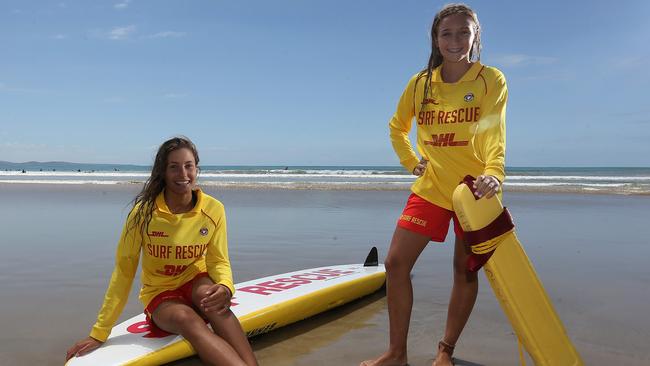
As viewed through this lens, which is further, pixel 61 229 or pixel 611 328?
pixel 61 229

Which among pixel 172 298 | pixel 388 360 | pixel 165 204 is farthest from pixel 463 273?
pixel 165 204

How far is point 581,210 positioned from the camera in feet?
36.7

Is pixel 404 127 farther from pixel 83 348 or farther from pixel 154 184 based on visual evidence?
pixel 83 348

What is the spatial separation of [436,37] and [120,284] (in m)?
2.26

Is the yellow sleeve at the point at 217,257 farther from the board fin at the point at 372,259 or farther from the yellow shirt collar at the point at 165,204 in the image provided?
the board fin at the point at 372,259

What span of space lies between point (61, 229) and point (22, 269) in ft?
9.22

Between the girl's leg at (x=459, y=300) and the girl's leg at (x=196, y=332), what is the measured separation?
119cm

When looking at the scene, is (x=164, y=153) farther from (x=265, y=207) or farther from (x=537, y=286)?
(x=265, y=207)

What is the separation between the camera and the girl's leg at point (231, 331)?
265 centimetres

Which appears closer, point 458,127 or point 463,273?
point 458,127

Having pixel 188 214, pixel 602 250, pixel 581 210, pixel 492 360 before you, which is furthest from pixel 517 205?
pixel 188 214

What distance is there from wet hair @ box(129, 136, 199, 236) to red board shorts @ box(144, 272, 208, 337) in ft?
1.25

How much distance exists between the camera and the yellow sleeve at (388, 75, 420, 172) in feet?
9.79

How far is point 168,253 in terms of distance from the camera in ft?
9.57
